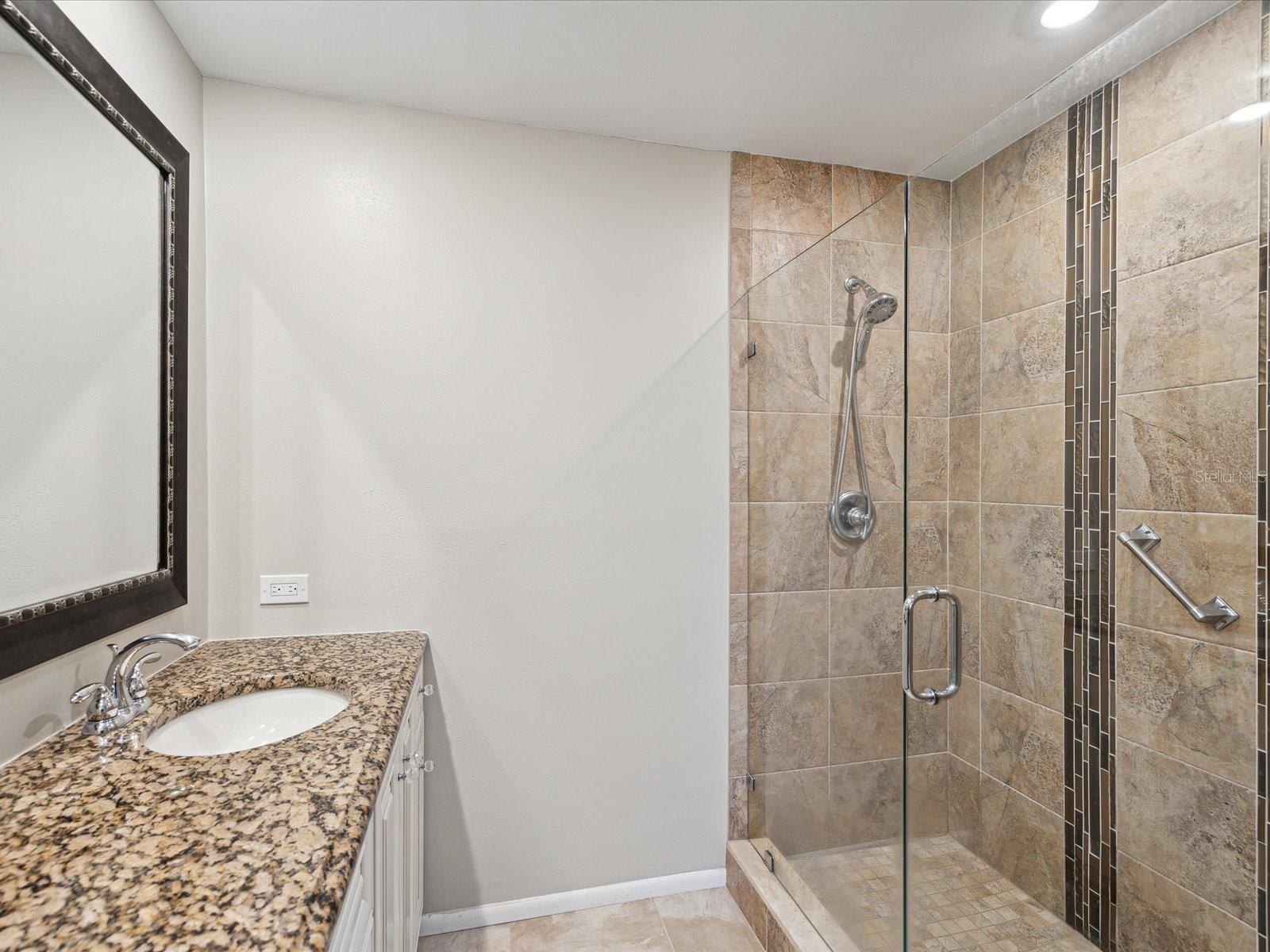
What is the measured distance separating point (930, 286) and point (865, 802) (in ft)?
4.17

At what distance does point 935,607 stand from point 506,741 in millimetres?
1443

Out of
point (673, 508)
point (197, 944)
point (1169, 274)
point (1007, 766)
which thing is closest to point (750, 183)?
point (673, 508)

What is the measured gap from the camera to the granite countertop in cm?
70

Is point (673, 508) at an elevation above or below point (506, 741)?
above

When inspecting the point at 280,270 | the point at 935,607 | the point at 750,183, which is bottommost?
the point at 935,607

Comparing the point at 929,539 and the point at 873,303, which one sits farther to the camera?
the point at 873,303

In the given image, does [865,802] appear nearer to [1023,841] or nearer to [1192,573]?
[1023,841]

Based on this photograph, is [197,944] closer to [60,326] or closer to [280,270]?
[60,326]

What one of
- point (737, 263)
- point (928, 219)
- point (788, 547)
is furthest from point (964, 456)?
point (737, 263)

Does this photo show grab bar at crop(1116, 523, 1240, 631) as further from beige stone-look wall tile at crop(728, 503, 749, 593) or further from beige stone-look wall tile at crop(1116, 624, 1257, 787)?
beige stone-look wall tile at crop(728, 503, 749, 593)

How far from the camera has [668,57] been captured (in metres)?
1.77

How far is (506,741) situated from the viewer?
2.11 metres

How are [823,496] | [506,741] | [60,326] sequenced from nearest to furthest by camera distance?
[60,326] → [823,496] → [506,741]

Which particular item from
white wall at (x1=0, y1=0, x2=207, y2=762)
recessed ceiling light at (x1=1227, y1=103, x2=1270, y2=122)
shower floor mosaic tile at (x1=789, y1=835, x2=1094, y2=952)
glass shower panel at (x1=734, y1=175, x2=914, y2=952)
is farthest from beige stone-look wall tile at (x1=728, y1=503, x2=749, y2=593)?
white wall at (x1=0, y1=0, x2=207, y2=762)
